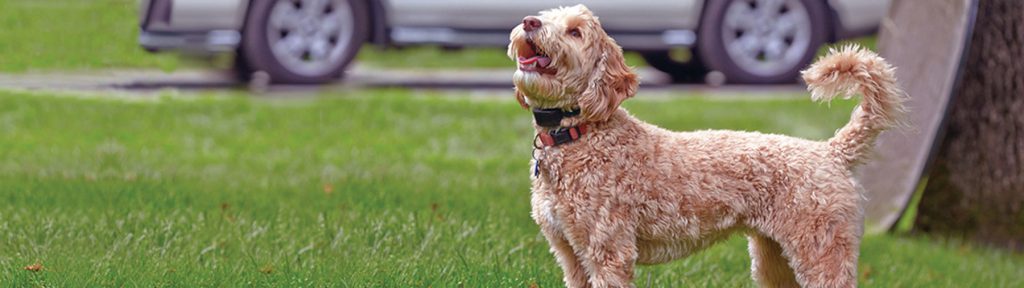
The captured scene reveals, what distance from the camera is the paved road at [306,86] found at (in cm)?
1205

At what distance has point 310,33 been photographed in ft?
39.7

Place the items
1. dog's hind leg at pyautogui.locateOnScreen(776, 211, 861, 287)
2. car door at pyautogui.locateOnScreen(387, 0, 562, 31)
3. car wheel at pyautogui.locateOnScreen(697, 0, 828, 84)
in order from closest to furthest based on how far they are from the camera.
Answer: dog's hind leg at pyautogui.locateOnScreen(776, 211, 861, 287), car door at pyautogui.locateOnScreen(387, 0, 562, 31), car wheel at pyautogui.locateOnScreen(697, 0, 828, 84)

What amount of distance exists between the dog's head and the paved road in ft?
27.2

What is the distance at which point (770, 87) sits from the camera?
44.4ft

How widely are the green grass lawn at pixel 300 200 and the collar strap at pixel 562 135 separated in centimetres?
92

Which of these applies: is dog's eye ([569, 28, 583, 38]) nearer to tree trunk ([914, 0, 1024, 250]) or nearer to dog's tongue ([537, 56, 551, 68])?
dog's tongue ([537, 56, 551, 68])

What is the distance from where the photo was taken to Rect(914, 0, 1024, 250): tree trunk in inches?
273

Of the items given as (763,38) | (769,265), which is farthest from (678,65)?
(769,265)

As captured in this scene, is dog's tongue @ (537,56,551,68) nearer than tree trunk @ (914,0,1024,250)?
Yes

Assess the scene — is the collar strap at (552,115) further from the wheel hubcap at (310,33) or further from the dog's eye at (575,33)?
the wheel hubcap at (310,33)

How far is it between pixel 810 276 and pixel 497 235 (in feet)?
6.68

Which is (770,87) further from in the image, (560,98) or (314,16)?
(560,98)

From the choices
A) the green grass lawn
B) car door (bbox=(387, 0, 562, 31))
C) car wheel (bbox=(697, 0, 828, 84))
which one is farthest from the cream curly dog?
car wheel (bbox=(697, 0, 828, 84))

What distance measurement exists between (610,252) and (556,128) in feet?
1.20
